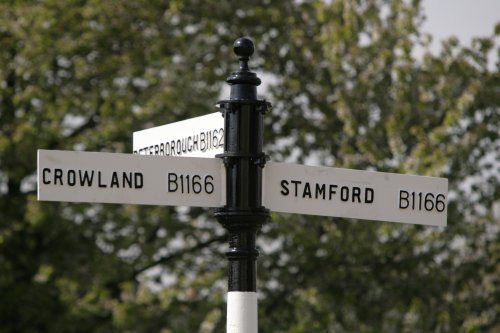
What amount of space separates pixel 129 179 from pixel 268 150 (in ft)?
38.4

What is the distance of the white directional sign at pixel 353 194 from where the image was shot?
17.0 feet

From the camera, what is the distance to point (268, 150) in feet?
54.9

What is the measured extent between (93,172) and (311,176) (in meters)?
0.87

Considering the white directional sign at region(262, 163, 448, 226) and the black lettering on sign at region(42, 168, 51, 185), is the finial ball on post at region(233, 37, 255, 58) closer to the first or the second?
the white directional sign at region(262, 163, 448, 226)

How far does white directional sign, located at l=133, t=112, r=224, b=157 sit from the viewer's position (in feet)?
17.3

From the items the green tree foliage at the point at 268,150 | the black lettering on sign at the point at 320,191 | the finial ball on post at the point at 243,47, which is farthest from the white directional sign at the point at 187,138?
the green tree foliage at the point at 268,150

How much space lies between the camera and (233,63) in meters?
16.8

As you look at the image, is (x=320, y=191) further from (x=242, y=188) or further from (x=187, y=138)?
(x=187, y=138)

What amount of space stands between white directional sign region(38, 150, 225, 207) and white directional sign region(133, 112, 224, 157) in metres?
0.18

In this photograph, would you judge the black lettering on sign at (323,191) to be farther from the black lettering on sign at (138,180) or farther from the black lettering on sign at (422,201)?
the black lettering on sign at (138,180)

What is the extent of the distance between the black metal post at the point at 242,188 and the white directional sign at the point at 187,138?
4.3 inches

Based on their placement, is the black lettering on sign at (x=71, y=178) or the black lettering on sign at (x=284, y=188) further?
the black lettering on sign at (x=284, y=188)

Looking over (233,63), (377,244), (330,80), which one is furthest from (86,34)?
(377,244)

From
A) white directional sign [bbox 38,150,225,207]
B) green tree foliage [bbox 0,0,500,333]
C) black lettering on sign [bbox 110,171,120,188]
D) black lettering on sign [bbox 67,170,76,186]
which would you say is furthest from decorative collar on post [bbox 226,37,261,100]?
green tree foliage [bbox 0,0,500,333]
